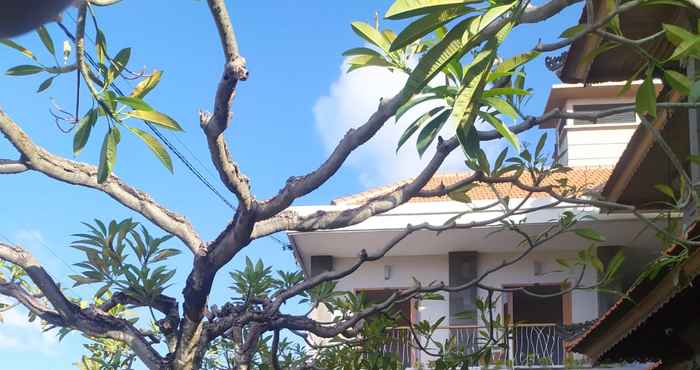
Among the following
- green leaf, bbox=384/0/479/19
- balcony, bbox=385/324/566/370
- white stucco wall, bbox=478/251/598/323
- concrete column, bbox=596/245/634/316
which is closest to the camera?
green leaf, bbox=384/0/479/19

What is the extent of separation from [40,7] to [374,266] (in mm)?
13127

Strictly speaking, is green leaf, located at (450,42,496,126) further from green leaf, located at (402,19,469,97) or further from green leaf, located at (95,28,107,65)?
green leaf, located at (95,28,107,65)

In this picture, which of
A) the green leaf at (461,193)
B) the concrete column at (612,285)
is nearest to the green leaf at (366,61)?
the green leaf at (461,193)

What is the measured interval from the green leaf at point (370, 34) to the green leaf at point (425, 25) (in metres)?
1.12

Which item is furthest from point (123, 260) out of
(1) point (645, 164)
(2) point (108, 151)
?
(1) point (645, 164)

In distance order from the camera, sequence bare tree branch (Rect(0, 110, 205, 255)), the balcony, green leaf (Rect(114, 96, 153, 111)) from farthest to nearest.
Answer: the balcony < bare tree branch (Rect(0, 110, 205, 255)) < green leaf (Rect(114, 96, 153, 111))

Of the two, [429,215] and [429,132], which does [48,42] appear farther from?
[429,215]

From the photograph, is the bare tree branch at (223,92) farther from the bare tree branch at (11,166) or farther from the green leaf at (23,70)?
the bare tree branch at (11,166)

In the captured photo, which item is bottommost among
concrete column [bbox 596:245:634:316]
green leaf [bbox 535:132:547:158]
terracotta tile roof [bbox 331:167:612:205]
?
green leaf [bbox 535:132:547:158]

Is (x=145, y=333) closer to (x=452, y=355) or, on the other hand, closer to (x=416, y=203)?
(x=452, y=355)

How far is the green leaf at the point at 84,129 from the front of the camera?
9.07 feet

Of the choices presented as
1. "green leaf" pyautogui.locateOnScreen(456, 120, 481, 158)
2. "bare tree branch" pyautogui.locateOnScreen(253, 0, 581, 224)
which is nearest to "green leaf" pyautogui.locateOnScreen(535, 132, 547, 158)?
"bare tree branch" pyautogui.locateOnScreen(253, 0, 581, 224)

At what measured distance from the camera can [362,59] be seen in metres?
2.71

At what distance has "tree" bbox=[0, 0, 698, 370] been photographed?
74.9 inches
